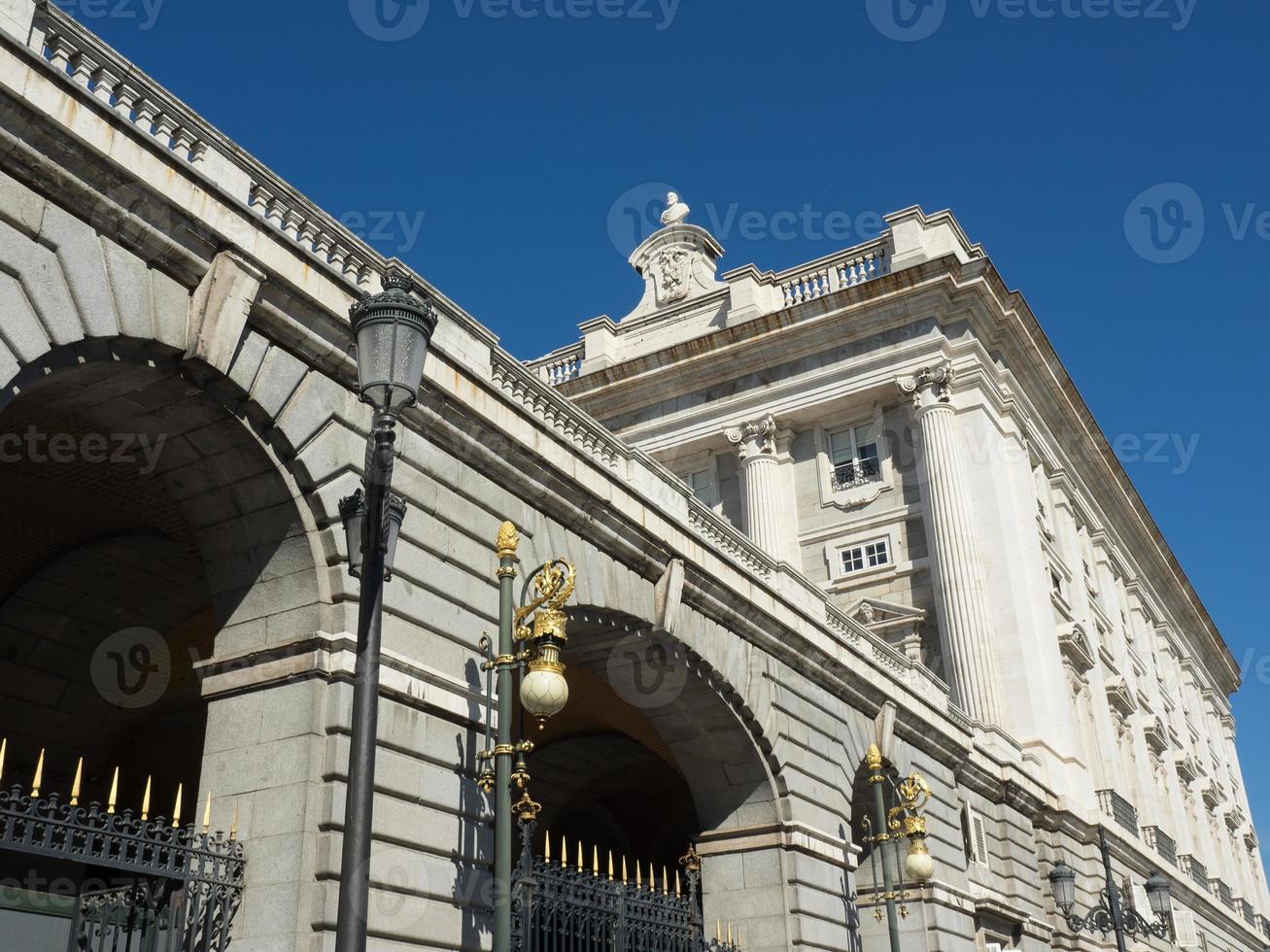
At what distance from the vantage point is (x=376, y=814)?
11344mm

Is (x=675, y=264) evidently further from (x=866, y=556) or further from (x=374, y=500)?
(x=374, y=500)

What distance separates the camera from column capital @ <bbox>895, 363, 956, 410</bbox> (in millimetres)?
36938

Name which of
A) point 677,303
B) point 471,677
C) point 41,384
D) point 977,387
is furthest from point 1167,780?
point 41,384

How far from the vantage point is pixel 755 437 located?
40.2 meters

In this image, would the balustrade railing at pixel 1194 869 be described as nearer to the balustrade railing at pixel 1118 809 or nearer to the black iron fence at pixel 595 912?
the balustrade railing at pixel 1118 809

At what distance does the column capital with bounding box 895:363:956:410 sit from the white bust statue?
45.4 feet

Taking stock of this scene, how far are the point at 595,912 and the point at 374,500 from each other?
25.4ft

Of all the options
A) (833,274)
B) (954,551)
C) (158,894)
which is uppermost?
(833,274)

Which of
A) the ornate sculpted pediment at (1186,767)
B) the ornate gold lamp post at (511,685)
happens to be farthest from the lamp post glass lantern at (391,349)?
the ornate sculpted pediment at (1186,767)

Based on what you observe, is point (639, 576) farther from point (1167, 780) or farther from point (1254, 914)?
point (1254, 914)

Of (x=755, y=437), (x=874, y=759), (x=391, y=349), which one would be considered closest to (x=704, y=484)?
(x=755, y=437)

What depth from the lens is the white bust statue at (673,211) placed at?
48037 millimetres

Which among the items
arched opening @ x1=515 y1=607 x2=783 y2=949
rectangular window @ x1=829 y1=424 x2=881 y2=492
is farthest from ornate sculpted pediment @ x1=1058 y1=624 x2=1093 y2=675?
arched opening @ x1=515 y1=607 x2=783 y2=949

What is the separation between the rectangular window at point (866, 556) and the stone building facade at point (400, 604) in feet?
2.26
